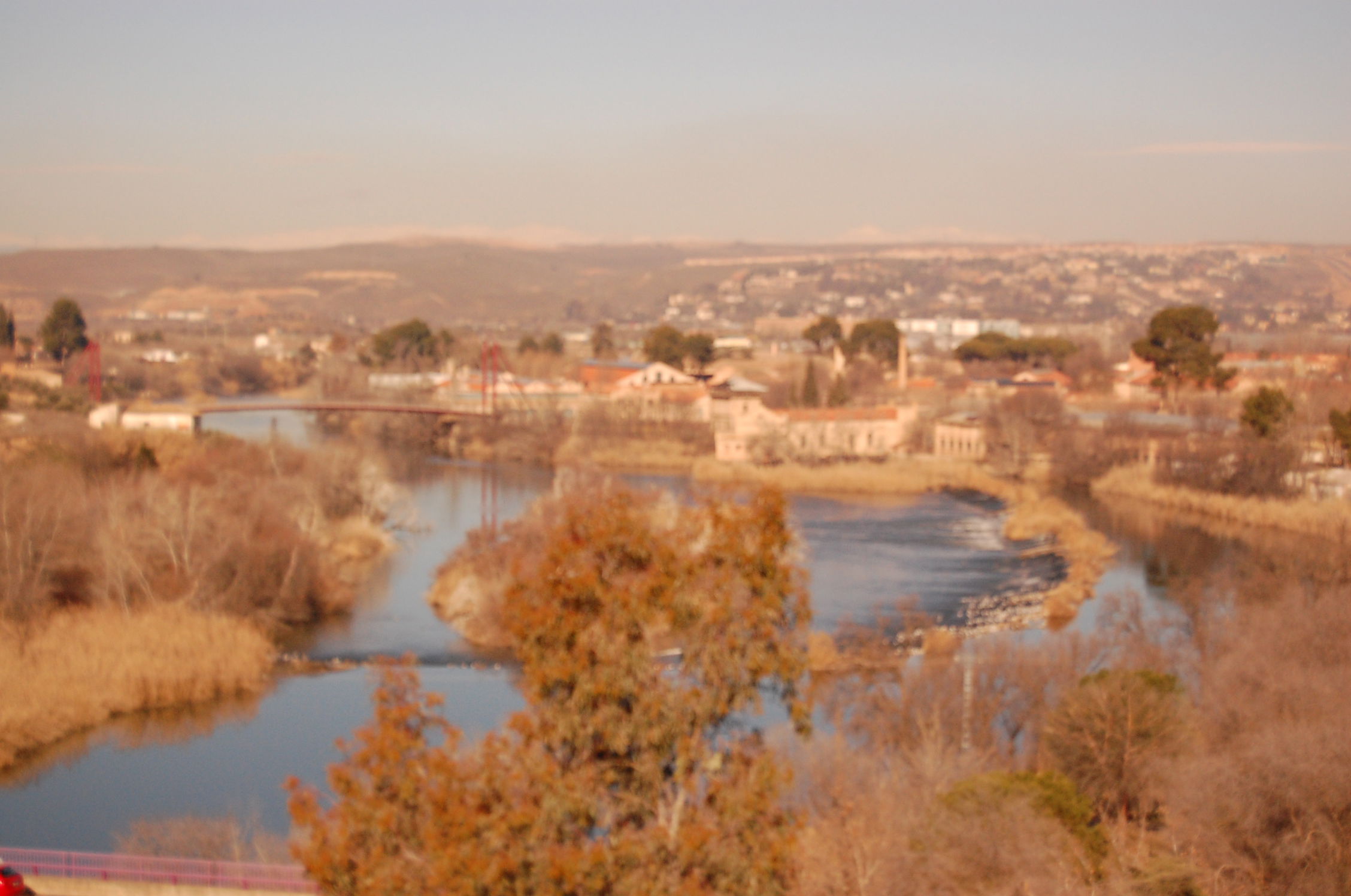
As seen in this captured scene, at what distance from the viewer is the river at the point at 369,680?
5.08 metres

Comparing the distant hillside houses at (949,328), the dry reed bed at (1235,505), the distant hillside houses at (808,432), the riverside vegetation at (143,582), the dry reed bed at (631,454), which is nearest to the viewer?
the riverside vegetation at (143,582)

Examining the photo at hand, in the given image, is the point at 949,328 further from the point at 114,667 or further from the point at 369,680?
the point at 369,680

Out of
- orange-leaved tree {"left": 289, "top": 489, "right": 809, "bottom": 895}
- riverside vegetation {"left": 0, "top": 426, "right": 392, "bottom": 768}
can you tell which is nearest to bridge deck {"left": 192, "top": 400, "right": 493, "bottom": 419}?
riverside vegetation {"left": 0, "top": 426, "right": 392, "bottom": 768}

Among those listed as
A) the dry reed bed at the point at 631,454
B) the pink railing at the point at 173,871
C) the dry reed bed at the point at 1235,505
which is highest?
the pink railing at the point at 173,871

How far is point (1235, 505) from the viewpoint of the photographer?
39.5 ft

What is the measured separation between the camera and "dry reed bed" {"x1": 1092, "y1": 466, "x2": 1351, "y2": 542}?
10.6m

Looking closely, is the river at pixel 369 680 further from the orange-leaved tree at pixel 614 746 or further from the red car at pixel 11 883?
the orange-leaved tree at pixel 614 746

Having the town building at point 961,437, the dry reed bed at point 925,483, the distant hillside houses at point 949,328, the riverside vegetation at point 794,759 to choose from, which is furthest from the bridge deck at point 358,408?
the distant hillside houses at point 949,328

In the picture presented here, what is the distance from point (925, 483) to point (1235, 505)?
11.2 feet

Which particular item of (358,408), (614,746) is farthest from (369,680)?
(358,408)

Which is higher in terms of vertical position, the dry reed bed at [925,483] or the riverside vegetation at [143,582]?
the riverside vegetation at [143,582]

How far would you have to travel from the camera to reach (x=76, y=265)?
53.9 metres

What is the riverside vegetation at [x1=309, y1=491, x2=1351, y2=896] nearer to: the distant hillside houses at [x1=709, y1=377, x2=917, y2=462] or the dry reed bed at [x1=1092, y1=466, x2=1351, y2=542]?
the dry reed bed at [x1=1092, y1=466, x2=1351, y2=542]

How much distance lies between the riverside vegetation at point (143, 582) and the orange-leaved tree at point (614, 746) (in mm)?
3771
